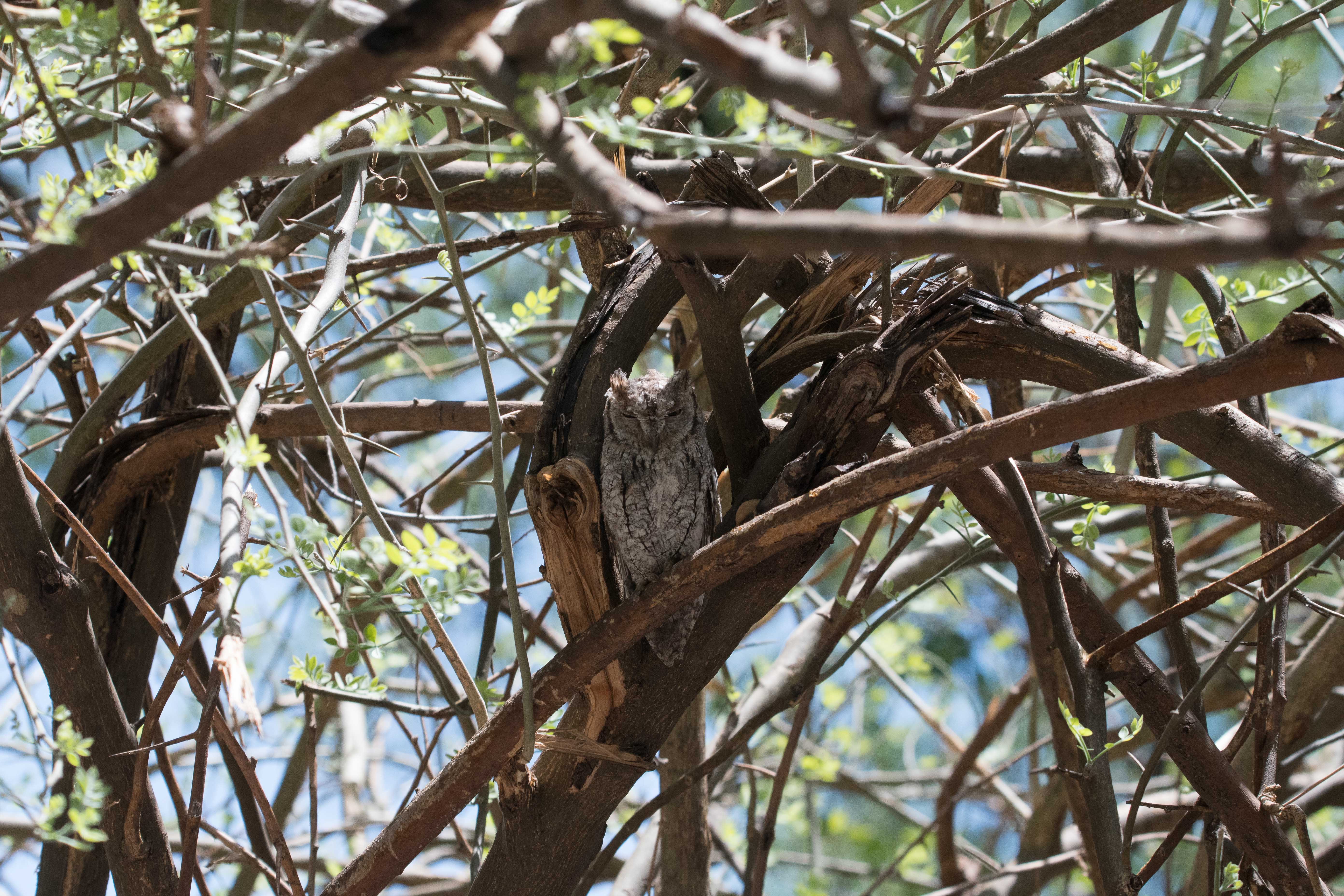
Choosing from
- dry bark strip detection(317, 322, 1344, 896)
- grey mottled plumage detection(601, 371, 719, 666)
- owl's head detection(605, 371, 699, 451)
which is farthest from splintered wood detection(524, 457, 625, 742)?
owl's head detection(605, 371, 699, 451)

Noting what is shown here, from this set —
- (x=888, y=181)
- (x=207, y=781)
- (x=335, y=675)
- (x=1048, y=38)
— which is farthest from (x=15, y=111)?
(x=207, y=781)

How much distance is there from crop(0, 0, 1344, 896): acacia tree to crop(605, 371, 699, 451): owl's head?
0.10 meters

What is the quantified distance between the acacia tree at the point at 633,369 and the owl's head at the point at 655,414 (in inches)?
3.8

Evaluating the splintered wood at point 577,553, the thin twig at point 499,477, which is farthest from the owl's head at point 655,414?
the thin twig at point 499,477

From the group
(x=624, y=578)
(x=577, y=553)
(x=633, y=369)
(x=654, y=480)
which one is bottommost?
(x=577, y=553)

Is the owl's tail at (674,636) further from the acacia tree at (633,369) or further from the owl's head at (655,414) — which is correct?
the owl's head at (655,414)

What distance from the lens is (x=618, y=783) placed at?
5.92 ft

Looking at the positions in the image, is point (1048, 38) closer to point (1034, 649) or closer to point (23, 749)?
point (1034, 649)

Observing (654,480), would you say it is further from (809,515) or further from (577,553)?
(809,515)

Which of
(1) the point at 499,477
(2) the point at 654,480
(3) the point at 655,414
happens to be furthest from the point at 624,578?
(1) the point at 499,477

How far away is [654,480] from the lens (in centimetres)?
227

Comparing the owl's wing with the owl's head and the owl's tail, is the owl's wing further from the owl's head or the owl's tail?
the owl's head

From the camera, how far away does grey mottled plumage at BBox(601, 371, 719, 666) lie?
221 centimetres

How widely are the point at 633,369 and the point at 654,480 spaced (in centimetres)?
33
